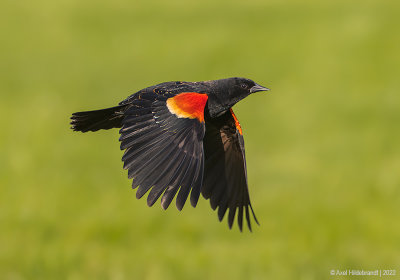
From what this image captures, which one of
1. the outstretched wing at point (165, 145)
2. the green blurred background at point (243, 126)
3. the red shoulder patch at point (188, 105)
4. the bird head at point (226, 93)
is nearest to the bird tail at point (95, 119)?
the outstretched wing at point (165, 145)

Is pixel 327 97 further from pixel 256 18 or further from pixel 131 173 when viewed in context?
pixel 131 173

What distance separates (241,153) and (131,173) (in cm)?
160

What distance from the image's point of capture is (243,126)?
13609mm

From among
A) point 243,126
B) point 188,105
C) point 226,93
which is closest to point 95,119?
point 188,105

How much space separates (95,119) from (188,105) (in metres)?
0.76

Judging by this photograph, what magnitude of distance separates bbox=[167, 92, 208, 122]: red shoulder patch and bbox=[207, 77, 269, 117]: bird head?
291 millimetres

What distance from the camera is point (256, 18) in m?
19.3

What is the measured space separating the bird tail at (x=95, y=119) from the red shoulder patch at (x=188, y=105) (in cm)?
43

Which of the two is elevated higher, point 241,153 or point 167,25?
point 167,25

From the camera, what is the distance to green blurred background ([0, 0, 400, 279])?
8.83 m

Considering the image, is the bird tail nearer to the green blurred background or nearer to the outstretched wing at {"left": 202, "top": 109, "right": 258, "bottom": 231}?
the outstretched wing at {"left": 202, "top": 109, "right": 258, "bottom": 231}

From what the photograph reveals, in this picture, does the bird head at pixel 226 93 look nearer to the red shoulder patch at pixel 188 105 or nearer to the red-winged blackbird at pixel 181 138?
the red-winged blackbird at pixel 181 138

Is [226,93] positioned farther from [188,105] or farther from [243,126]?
[243,126]

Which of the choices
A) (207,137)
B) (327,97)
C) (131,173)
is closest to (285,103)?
(327,97)
